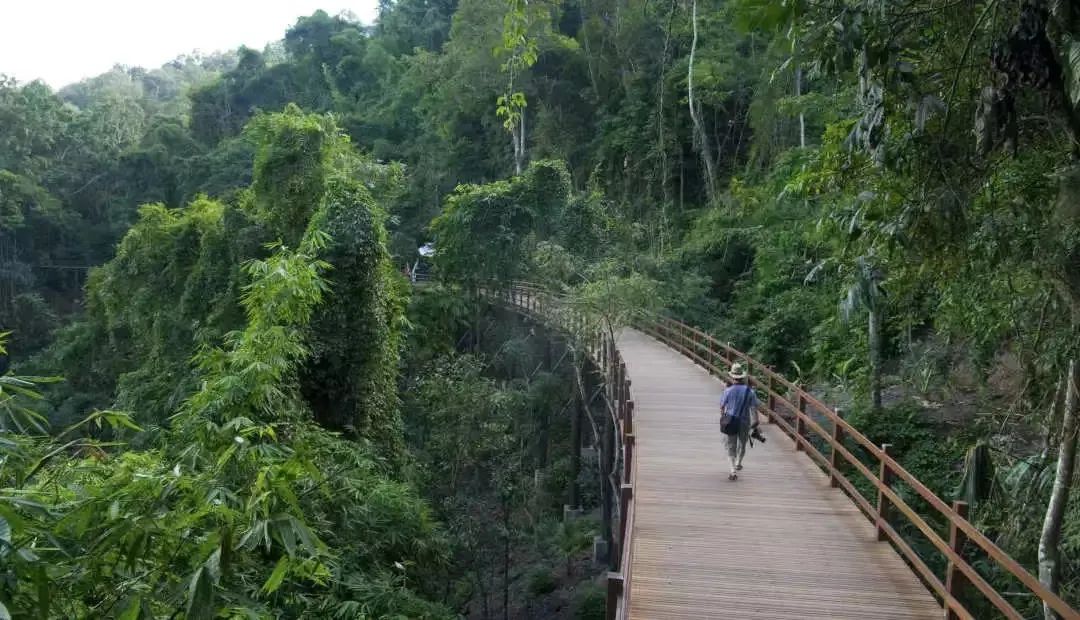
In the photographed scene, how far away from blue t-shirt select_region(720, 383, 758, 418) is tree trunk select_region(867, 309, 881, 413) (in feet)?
16.3

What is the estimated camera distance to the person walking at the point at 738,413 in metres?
7.72

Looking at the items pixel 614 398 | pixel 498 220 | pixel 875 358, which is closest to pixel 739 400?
pixel 614 398

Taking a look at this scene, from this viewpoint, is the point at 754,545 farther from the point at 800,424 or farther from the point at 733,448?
the point at 800,424

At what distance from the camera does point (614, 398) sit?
509 inches

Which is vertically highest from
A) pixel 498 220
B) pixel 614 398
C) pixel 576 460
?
pixel 498 220

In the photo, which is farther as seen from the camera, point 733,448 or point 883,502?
point 733,448

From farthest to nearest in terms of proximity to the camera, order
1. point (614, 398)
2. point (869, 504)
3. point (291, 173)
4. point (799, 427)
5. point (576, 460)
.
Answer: point (576, 460) < point (291, 173) < point (614, 398) < point (799, 427) < point (869, 504)

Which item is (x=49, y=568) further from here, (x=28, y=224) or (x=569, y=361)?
(x=28, y=224)

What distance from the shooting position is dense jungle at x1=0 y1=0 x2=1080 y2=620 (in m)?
3.80

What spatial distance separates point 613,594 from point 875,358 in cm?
912

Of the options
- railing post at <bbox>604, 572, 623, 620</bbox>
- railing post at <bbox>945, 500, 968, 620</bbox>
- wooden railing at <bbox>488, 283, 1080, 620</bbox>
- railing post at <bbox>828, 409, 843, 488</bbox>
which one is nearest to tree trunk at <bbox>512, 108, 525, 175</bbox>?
wooden railing at <bbox>488, 283, 1080, 620</bbox>

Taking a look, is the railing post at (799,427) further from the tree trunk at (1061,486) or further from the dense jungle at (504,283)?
the tree trunk at (1061,486)

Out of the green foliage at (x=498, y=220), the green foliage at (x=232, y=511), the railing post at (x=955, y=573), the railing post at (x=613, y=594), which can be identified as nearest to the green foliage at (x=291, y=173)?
the green foliage at (x=232, y=511)

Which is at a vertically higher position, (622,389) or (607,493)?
(622,389)
